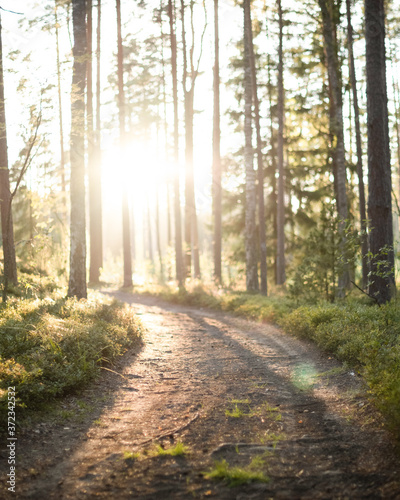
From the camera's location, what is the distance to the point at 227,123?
22422 millimetres

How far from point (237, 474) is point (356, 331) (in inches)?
189

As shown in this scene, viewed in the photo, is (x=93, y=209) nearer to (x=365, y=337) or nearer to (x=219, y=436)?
(x=365, y=337)

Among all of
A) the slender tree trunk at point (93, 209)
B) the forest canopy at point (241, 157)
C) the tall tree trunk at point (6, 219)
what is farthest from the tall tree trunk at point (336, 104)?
the tall tree trunk at point (6, 219)

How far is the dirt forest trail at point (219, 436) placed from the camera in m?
3.77

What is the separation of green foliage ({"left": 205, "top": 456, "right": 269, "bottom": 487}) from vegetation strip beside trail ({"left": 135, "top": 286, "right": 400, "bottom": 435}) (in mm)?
1475

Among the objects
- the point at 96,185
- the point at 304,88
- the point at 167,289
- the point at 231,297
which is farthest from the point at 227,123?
the point at 231,297

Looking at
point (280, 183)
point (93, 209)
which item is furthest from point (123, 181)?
point (280, 183)

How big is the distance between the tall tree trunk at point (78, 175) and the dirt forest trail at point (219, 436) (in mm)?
4960

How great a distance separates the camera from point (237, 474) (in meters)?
3.86

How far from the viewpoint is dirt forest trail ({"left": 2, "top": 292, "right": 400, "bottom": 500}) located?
12.4 feet

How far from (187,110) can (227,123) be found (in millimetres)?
2826

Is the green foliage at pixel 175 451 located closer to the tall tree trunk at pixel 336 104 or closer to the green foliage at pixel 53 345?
the green foliage at pixel 53 345

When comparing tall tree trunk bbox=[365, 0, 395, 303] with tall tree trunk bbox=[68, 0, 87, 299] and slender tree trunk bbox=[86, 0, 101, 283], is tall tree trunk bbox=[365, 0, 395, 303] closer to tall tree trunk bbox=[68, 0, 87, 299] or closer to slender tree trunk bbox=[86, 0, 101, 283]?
tall tree trunk bbox=[68, 0, 87, 299]

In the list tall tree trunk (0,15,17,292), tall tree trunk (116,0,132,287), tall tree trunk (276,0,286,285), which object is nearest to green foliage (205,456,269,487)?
tall tree trunk (0,15,17,292)
